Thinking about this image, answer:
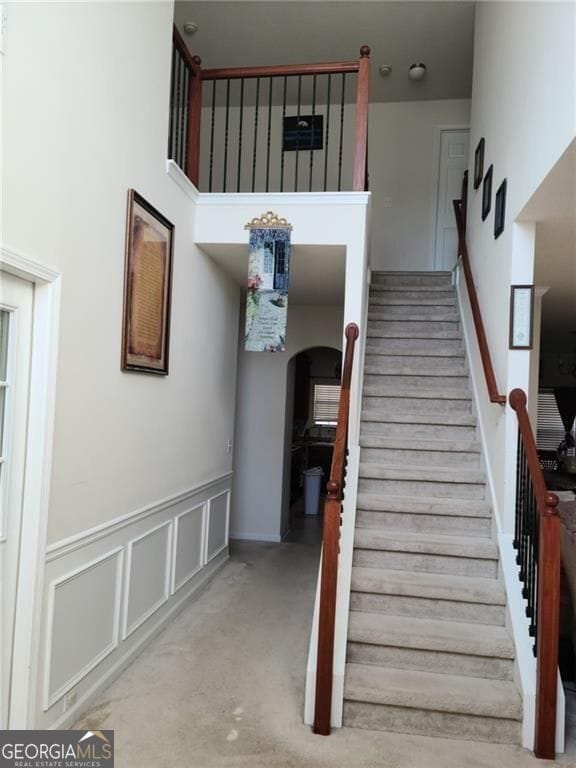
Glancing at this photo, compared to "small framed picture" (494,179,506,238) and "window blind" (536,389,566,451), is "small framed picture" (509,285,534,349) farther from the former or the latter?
"window blind" (536,389,566,451)

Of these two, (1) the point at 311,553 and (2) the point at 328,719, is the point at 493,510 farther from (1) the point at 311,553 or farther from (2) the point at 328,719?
(1) the point at 311,553

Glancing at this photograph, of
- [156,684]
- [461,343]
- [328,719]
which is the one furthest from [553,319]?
[156,684]

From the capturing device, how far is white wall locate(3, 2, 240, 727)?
2070 millimetres

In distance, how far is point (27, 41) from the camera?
1.96 m

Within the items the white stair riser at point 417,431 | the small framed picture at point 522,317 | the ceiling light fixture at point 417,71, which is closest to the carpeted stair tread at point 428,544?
the white stair riser at point 417,431

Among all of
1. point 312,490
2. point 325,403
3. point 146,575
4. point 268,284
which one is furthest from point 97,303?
point 325,403

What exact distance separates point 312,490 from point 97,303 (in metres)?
5.51

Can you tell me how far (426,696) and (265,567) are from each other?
2.60 m

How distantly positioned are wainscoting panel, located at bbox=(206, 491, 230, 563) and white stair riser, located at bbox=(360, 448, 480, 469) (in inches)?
61.8

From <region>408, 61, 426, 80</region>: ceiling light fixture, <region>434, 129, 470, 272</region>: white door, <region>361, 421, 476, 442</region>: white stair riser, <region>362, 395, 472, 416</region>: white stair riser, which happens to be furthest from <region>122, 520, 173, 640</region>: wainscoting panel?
<region>408, 61, 426, 80</region>: ceiling light fixture

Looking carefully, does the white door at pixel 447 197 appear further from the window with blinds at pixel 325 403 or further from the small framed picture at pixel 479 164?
the window with blinds at pixel 325 403

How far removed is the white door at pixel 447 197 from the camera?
640 cm

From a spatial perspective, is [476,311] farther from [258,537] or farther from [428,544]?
[258,537]

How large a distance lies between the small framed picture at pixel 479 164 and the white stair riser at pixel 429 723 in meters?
3.72
